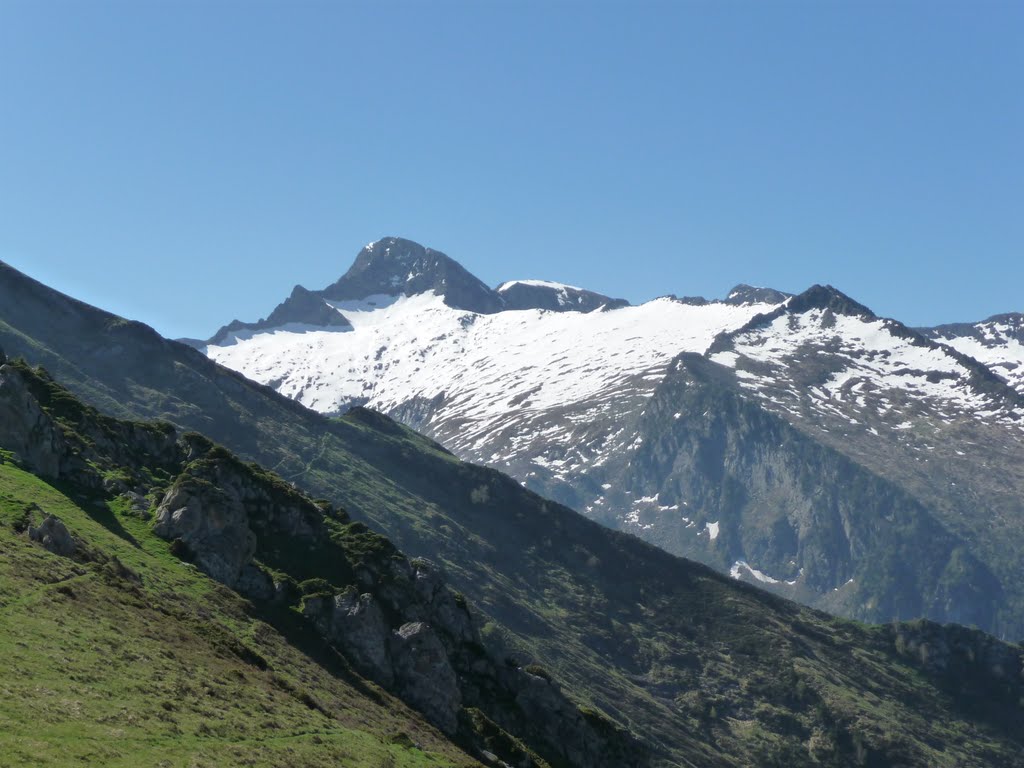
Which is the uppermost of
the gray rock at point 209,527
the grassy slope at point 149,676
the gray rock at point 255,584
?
the gray rock at point 209,527

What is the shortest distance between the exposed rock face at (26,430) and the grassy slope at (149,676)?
4.46 metres

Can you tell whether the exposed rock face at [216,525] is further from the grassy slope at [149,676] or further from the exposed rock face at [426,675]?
the exposed rock face at [426,675]

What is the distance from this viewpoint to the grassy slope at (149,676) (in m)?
48.3

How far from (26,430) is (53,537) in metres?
22.8

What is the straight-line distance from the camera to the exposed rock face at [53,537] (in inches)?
2758

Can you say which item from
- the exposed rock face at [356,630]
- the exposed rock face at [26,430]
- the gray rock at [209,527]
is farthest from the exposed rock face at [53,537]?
the exposed rock face at [356,630]

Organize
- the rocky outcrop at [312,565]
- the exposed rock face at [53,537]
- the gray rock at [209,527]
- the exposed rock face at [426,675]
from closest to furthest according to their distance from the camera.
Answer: the exposed rock face at [53,537]
the gray rock at [209,527]
the exposed rock face at [426,675]
the rocky outcrop at [312,565]

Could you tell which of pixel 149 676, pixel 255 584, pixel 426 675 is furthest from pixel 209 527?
pixel 149 676

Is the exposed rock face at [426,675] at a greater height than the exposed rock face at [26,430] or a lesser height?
lesser

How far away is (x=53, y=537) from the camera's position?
70.4 m

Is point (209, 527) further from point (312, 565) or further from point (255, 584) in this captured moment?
point (312, 565)

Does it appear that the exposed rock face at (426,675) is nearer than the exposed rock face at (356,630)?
Yes

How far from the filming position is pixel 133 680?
5581 centimetres

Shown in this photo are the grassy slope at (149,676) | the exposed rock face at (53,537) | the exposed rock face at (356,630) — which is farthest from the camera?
the exposed rock face at (356,630)
